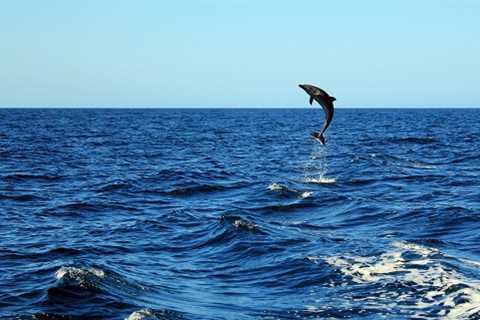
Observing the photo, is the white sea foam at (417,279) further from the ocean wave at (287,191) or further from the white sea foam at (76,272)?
the ocean wave at (287,191)

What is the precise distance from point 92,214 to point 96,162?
60.0 ft

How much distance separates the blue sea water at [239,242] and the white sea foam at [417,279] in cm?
4

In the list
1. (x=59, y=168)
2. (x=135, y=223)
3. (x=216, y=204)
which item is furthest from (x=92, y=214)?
(x=59, y=168)

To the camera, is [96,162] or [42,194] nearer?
[42,194]

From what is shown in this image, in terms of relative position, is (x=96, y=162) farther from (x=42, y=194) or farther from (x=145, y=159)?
(x=42, y=194)

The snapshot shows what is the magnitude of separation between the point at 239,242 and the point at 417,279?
5.34m

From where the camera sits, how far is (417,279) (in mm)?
14203

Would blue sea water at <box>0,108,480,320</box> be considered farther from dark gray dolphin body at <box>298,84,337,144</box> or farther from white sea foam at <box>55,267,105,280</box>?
dark gray dolphin body at <box>298,84,337,144</box>

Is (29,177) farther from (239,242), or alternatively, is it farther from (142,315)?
(142,315)

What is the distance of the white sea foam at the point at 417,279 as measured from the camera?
12.5 meters

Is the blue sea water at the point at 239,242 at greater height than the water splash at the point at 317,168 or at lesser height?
lesser

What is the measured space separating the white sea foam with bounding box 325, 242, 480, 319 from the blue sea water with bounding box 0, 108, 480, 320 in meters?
0.04

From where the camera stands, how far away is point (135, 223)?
21.1 m

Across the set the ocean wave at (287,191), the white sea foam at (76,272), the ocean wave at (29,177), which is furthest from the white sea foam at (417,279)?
the ocean wave at (29,177)
